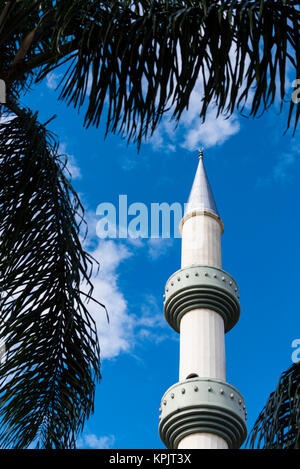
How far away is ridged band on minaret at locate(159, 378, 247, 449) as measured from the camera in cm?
2138

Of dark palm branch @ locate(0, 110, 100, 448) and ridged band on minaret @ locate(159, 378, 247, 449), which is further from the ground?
ridged band on minaret @ locate(159, 378, 247, 449)

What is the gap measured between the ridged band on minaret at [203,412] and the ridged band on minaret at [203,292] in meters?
3.14

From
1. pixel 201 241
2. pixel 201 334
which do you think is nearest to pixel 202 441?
pixel 201 334

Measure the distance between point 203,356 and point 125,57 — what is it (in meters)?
19.4

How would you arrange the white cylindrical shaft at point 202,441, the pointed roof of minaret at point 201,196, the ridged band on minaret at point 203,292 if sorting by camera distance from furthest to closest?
the pointed roof of minaret at point 201,196
the ridged band on minaret at point 203,292
the white cylindrical shaft at point 202,441

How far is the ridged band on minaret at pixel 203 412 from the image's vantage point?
21.4 meters

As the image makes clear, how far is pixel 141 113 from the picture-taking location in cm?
483

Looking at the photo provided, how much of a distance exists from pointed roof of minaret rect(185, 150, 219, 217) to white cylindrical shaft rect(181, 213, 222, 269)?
0.37 meters

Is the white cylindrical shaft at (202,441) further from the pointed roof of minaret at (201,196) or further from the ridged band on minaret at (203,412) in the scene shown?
the pointed roof of minaret at (201,196)

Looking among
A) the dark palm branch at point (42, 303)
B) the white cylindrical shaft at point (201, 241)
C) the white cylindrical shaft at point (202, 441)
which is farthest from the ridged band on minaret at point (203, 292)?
the dark palm branch at point (42, 303)
